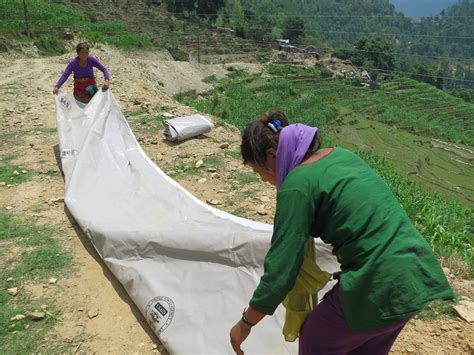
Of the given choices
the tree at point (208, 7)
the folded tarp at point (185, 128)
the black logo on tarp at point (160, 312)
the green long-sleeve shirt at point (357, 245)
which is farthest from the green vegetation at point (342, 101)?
the tree at point (208, 7)

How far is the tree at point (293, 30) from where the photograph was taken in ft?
202

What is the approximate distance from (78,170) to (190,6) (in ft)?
167

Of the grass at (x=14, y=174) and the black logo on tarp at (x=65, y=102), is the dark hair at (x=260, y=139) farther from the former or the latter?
the black logo on tarp at (x=65, y=102)

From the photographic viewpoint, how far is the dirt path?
2.21m

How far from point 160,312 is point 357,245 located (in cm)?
136

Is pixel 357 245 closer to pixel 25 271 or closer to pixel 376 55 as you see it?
pixel 25 271

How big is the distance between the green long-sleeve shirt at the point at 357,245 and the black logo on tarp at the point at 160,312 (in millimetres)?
1098

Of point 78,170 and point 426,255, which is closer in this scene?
point 426,255

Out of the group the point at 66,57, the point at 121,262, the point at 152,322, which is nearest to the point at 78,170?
the point at 121,262

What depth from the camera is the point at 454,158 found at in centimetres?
2269

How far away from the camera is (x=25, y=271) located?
2723 mm

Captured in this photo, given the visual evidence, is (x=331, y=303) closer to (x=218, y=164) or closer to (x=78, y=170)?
(x=78, y=170)

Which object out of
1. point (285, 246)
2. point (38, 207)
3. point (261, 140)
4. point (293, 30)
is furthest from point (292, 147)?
point (293, 30)

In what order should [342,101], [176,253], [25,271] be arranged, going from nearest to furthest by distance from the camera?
[176,253] → [25,271] → [342,101]
